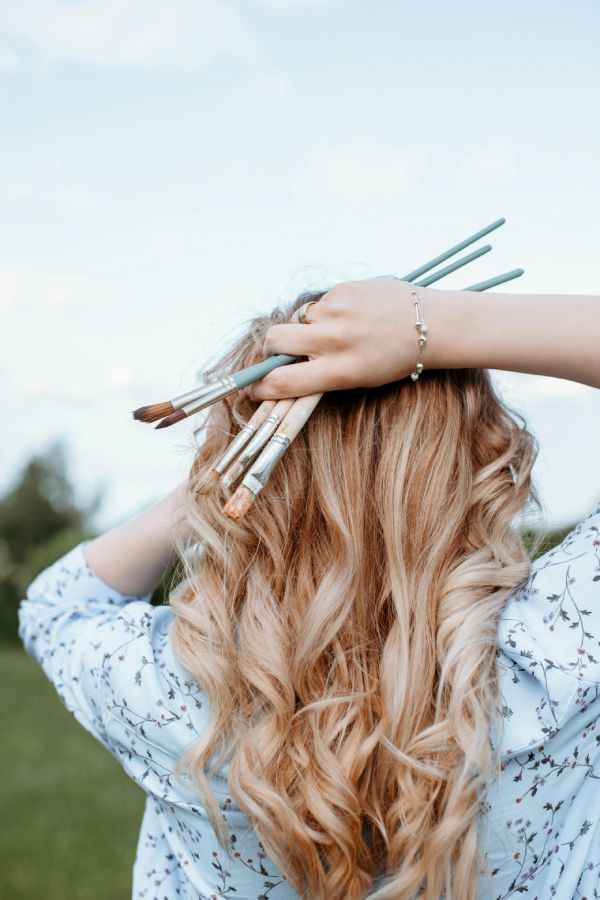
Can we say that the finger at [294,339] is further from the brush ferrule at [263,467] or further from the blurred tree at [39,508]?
the blurred tree at [39,508]

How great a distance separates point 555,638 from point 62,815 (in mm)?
4987

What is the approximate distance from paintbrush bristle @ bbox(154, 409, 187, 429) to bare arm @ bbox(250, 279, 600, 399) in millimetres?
110

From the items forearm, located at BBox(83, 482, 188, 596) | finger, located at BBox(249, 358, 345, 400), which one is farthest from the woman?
forearm, located at BBox(83, 482, 188, 596)

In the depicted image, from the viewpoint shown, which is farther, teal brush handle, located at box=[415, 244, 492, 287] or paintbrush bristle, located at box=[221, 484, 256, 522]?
teal brush handle, located at box=[415, 244, 492, 287]

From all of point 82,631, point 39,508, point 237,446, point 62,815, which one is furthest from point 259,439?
point 39,508

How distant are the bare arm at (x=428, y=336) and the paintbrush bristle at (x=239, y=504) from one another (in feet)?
0.52

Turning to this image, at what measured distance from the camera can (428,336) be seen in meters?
1.09

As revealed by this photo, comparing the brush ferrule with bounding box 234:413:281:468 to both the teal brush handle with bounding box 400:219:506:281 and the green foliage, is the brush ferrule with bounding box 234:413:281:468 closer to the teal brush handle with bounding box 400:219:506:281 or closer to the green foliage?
the teal brush handle with bounding box 400:219:506:281

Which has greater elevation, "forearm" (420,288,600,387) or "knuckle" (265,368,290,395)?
"knuckle" (265,368,290,395)

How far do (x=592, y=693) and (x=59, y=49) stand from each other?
4309 mm

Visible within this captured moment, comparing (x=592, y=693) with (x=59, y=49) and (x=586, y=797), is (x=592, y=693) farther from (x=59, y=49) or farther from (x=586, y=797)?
(x=59, y=49)

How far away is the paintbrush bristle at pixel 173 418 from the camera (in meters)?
1.09

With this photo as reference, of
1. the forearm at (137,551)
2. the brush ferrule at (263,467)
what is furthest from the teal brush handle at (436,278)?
the forearm at (137,551)

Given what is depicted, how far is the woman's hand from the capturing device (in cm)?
107
